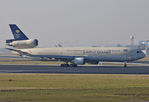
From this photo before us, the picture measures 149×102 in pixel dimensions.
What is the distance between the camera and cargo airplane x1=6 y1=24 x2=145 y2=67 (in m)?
85.4

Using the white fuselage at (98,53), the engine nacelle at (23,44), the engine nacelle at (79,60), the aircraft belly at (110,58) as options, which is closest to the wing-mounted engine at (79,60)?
the engine nacelle at (79,60)

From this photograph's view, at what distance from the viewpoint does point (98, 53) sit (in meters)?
86.4

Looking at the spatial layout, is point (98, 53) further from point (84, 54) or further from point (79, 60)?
point (79, 60)

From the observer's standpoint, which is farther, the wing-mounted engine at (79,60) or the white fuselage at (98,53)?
the wing-mounted engine at (79,60)

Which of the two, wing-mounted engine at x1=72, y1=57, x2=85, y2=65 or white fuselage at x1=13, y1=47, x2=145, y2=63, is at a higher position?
white fuselage at x1=13, y1=47, x2=145, y2=63

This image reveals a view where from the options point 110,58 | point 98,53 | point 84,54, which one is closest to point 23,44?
point 84,54

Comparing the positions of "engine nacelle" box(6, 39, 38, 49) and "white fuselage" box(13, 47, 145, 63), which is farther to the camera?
"engine nacelle" box(6, 39, 38, 49)

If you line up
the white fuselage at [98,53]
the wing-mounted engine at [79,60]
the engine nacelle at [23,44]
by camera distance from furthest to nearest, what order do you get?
the engine nacelle at [23,44] → the wing-mounted engine at [79,60] → the white fuselage at [98,53]

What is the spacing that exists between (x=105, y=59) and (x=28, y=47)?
20.4 meters

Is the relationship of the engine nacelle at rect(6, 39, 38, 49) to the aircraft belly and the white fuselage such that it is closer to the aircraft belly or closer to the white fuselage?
the white fuselage

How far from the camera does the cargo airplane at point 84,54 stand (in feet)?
280

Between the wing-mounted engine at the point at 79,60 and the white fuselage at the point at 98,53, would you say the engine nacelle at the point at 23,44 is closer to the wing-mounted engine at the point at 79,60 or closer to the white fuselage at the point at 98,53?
the white fuselage at the point at 98,53

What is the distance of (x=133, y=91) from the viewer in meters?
34.6

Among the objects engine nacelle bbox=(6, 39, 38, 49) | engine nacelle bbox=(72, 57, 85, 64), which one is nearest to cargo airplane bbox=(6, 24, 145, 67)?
engine nacelle bbox=(72, 57, 85, 64)
